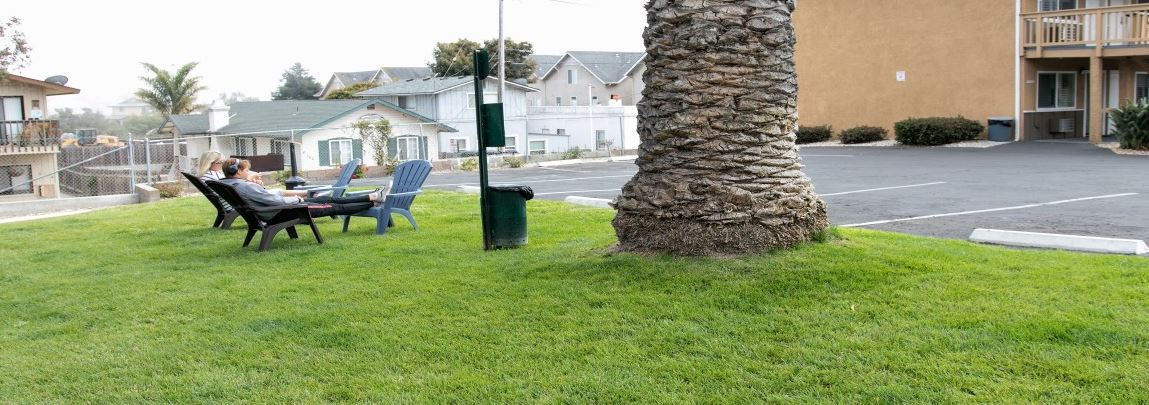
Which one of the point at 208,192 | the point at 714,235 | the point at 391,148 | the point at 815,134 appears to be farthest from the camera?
the point at 391,148

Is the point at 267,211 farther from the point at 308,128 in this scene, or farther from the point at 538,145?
the point at 538,145

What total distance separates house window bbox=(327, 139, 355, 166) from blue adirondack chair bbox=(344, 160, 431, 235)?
96.4ft

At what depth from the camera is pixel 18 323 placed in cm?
693

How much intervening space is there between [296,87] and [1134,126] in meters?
88.8

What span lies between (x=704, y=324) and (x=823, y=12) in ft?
101

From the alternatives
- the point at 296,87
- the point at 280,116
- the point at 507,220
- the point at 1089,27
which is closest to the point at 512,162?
the point at 1089,27

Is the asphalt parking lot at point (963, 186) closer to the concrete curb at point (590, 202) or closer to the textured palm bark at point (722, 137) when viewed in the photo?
the concrete curb at point (590, 202)

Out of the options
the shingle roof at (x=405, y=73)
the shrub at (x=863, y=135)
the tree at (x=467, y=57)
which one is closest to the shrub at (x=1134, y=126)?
the shrub at (x=863, y=135)

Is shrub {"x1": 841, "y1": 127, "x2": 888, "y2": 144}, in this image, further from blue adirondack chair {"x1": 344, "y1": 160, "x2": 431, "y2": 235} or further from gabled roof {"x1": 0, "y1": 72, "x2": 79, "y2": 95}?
gabled roof {"x1": 0, "y1": 72, "x2": 79, "y2": 95}

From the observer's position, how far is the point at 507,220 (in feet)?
30.1

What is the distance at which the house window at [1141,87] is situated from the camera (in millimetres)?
30750

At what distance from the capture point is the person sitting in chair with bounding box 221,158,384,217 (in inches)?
389

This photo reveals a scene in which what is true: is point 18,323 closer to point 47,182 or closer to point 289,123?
point 47,182

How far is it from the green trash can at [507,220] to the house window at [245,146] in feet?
120
